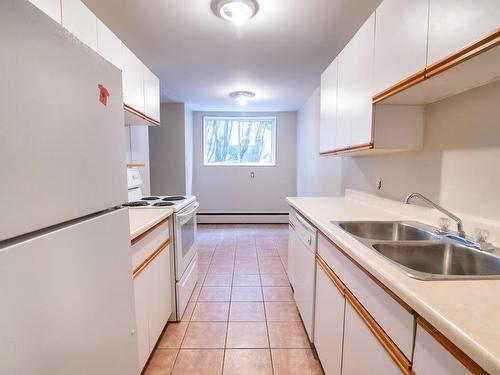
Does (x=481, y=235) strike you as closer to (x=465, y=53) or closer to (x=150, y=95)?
(x=465, y=53)

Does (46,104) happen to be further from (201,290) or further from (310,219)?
(201,290)

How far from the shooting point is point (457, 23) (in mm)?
878

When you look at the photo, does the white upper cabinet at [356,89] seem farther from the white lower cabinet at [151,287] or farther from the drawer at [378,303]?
the white lower cabinet at [151,287]

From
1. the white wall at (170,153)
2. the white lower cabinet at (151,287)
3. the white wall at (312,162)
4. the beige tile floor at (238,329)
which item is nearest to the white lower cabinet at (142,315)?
the white lower cabinet at (151,287)

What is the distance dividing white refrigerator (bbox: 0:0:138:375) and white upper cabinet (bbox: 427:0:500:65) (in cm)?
122

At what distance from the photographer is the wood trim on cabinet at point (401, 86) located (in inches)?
41.8

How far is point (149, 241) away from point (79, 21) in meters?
1.24

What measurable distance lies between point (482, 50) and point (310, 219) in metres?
1.13

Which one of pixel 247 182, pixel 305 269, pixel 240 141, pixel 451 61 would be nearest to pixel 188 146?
pixel 240 141

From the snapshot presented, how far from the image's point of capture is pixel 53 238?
0.60 m

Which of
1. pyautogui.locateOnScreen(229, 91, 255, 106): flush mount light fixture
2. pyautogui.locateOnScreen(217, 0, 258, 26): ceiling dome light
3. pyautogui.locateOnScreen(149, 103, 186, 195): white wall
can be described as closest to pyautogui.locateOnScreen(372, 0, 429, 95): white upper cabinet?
pyautogui.locateOnScreen(217, 0, 258, 26): ceiling dome light

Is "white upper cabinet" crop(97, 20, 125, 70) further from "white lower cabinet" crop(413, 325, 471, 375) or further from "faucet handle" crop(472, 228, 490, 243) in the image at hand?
"faucet handle" crop(472, 228, 490, 243)

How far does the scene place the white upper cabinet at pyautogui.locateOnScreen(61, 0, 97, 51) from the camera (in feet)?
3.94

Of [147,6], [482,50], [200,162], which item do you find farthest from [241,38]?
[200,162]
